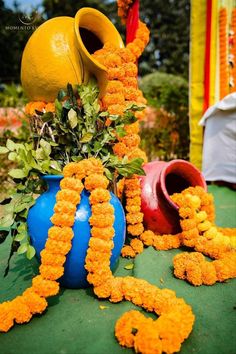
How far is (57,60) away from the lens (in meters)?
2.28

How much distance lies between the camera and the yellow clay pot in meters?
2.28

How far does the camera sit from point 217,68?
5.17m

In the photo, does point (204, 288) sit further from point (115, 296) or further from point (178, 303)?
point (115, 296)

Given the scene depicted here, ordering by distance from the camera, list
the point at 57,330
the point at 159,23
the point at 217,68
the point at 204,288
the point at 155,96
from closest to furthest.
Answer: the point at 57,330, the point at 204,288, the point at 217,68, the point at 155,96, the point at 159,23

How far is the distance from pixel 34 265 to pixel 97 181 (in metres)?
0.95

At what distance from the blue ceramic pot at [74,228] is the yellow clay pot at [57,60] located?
742mm

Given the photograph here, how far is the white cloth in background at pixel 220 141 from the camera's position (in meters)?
4.63

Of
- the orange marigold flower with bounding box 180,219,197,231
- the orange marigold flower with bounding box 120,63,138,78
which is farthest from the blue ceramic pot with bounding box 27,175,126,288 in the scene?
the orange marigold flower with bounding box 120,63,138,78

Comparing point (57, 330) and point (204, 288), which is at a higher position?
point (57, 330)

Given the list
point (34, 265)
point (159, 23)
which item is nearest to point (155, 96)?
point (34, 265)

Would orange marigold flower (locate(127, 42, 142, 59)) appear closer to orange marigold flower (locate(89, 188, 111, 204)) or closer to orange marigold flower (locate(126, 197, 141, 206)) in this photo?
orange marigold flower (locate(126, 197, 141, 206))

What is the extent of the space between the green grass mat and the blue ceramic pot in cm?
16

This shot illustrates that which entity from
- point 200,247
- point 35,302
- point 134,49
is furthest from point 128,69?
point 35,302

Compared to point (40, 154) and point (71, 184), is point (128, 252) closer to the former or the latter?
point (71, 184)
